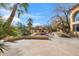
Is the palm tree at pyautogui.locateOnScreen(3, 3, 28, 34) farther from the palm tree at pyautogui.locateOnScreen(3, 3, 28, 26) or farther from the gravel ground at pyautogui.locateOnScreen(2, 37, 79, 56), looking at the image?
the gravel ground at pyautogui.locateOnScreen(2, 37, 79, 56)

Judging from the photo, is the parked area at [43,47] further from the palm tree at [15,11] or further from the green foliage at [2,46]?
the palm tree at [15,11]

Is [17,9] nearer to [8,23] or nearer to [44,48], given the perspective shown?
[8,23]

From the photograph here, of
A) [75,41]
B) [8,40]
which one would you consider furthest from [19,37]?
[75,41]

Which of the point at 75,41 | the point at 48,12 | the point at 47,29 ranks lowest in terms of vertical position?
the point at 75,41

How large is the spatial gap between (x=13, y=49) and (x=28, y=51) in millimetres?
176

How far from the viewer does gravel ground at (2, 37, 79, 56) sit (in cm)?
223

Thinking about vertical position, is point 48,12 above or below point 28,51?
above

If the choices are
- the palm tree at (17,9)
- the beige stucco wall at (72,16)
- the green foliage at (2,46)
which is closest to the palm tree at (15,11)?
the palm tree at (17,9)

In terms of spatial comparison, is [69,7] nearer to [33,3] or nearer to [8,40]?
[33,3]

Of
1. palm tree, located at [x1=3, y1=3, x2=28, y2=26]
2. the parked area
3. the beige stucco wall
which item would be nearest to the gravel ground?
the parked area

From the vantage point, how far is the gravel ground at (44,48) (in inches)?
87.9

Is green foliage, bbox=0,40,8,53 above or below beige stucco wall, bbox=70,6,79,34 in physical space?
below

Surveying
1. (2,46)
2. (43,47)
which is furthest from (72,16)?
(2,46)

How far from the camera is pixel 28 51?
224cm
